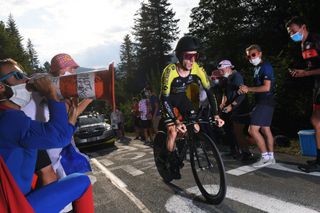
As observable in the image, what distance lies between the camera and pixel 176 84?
5.07 meters

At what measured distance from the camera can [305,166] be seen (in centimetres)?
545

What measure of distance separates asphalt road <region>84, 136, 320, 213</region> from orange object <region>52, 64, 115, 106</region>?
2327 mm

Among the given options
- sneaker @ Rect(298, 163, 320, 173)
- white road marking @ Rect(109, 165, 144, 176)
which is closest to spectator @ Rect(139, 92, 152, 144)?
white road marking @ Rect(109, 165, 144, 176)

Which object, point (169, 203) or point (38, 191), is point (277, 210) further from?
point (38, 191)

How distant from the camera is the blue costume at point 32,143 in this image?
7.63ft

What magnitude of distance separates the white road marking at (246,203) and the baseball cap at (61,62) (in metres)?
2.32

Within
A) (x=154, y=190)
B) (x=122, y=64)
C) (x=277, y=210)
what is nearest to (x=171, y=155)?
(x=154, y=190)

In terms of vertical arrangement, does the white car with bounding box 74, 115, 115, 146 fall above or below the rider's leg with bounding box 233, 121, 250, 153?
below

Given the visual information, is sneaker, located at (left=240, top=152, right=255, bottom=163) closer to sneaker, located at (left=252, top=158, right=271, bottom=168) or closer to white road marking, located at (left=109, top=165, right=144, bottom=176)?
sneaker, located at (left=252, top=158, right=271, bottom=168)

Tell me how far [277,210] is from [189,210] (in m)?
1.05

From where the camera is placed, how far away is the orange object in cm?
252

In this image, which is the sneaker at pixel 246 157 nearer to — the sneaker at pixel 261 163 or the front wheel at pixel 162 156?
the sneaker at pixel 261 163

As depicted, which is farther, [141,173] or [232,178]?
[141,173]

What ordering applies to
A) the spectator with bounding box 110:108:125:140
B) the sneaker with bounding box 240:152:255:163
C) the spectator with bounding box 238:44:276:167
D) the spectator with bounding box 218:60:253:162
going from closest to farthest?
1. the spectator with bounding box 238:44:276:167
2. the sneaker with bounding box 240:152:255:163
3. the spectator with bounding box 218:60:253:162
4. the spectator with bounding box 110:108:125:140
